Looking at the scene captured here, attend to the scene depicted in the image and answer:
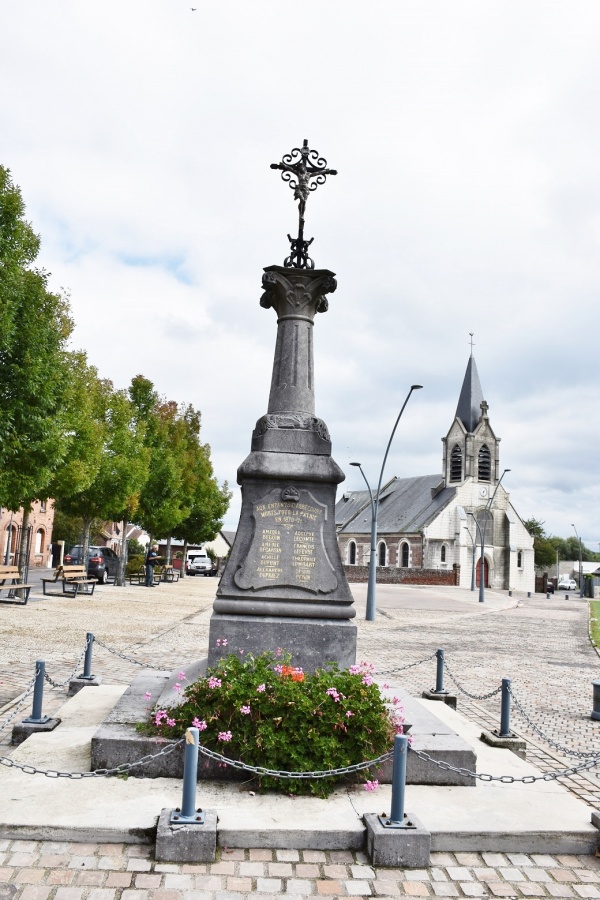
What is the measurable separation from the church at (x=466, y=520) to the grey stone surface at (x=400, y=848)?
5898cm

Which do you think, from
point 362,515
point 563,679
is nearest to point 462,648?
point 563,679

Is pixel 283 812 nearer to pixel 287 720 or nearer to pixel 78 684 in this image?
pixel 287 720

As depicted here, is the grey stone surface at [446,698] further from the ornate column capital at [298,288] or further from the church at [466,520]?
the church at [466,520]

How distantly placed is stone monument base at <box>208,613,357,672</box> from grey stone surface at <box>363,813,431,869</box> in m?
2.10

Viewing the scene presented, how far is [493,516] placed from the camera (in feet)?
225

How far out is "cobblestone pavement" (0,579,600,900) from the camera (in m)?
4.10

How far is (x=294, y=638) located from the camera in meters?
6.60

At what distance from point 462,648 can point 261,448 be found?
10124 millimetres

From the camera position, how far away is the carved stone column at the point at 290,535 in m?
6.60

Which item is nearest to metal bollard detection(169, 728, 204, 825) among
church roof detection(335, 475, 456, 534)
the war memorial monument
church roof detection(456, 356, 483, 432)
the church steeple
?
the war memorial monument

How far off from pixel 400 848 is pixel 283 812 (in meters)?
0.83

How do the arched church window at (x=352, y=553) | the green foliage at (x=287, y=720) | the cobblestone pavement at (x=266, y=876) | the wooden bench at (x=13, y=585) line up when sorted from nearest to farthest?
the cobblestone pavement at (x=266, y=876), the green foliage at (x=287, y=720), the wooden bench at (x=13, y=585), the arched church window at (x=352, y=553)

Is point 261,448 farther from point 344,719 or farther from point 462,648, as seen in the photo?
point 462,648

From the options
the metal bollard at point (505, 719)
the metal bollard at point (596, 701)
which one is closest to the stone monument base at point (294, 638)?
the metal bollard at point (505, 719)
